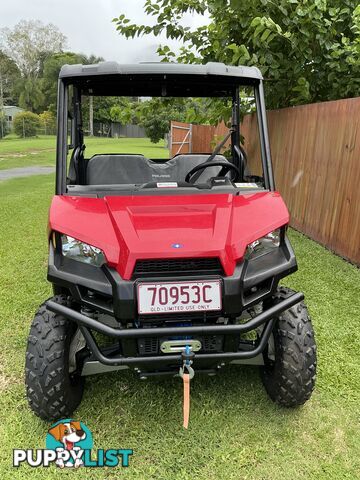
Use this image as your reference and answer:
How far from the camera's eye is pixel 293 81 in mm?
6348

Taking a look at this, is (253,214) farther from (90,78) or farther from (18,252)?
(18,252)

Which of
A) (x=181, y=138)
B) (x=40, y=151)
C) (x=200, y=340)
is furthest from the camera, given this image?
(x=40, y=151)

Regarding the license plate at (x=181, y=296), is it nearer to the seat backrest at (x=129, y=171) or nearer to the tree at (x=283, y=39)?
the seat backrest at (x=129, y=171)

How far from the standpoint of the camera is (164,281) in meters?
2.04

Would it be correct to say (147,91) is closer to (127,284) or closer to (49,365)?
(127,284)

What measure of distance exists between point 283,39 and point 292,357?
4.61m

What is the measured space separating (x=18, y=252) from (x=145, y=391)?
10.6 feet

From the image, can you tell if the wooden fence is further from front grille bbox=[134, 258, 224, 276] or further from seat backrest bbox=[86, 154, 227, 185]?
front grille bbox=[134, 258, 224, 276]

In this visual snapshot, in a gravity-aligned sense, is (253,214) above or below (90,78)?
below

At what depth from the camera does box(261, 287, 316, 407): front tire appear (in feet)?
7.68

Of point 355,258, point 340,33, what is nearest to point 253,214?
point 355,258

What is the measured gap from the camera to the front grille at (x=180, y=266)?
2055 millimetres

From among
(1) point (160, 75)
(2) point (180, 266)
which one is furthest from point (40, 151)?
(2) point (180, 266)

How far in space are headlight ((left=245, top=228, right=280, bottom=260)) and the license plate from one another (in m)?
0.28
